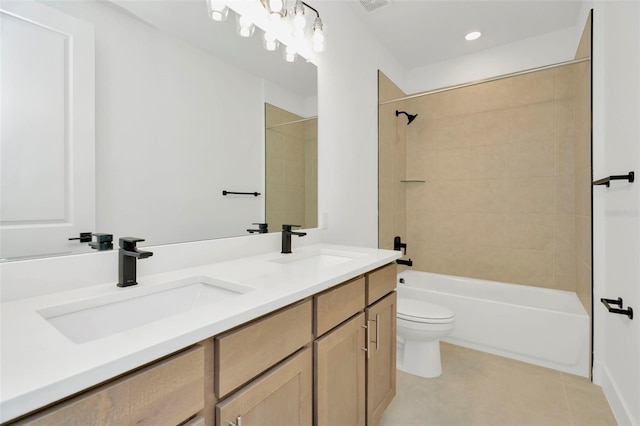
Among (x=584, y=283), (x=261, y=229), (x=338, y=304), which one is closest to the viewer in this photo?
(x=338, y=304)

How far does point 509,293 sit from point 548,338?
63 centimetres

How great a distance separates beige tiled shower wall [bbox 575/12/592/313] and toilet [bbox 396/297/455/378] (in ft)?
3.31

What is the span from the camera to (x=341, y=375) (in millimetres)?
1112

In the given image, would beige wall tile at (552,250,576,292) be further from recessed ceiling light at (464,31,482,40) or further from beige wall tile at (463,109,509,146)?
recessed ceiling light at (464,31,482,40)

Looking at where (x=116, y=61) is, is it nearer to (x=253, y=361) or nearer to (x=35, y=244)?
(x=35, y=244)

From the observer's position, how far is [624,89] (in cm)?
149

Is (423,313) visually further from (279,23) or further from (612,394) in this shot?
(279,23)

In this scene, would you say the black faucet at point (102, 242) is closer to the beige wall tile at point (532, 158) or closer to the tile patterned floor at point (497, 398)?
the tile patterned floor at point (497, 398)

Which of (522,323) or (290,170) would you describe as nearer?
(290,170)

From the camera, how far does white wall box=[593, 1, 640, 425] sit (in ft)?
4.44

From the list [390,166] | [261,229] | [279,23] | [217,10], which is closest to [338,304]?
[261,229]

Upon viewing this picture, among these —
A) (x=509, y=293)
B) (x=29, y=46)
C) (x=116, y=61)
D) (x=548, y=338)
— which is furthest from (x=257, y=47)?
(x=509, y=293)

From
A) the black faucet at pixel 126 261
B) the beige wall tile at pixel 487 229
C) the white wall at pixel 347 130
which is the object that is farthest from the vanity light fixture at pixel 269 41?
the beige wall tile at pixel 487 229

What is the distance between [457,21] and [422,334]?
2.39 metres
